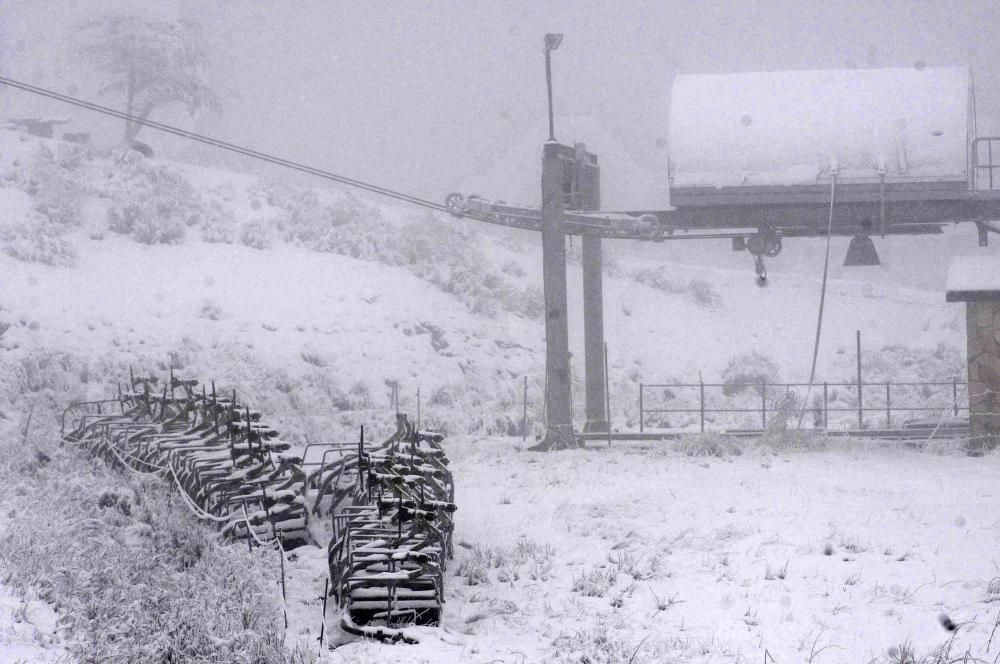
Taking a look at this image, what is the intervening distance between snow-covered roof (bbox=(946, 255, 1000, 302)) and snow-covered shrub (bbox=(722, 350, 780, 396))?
40.2ft

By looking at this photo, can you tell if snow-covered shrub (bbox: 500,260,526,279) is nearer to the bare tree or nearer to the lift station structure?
the bare tree

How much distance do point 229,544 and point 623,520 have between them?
4997 mm

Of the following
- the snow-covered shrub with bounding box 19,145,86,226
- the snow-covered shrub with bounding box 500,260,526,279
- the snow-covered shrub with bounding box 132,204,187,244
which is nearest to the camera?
the snow-covered shrub with bounding box 19,145,86,226

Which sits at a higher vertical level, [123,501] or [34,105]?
[34,105]

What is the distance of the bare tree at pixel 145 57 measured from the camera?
40.9m

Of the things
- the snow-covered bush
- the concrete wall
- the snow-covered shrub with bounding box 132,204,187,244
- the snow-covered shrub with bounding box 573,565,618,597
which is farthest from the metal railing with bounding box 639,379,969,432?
the snow-covered shrub with bounding box 573,565,618,597

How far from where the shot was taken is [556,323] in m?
19.0

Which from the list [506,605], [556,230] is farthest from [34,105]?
[506,605]

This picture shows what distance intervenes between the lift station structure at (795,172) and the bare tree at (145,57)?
2712 centimetres

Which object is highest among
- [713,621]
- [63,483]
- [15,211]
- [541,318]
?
[15,211]

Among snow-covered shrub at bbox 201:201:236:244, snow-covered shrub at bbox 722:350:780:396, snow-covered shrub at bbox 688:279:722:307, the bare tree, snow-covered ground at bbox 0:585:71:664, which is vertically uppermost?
the bare tree

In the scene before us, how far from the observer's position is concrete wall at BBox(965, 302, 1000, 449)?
1761 cm

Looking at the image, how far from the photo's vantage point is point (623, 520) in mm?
12438

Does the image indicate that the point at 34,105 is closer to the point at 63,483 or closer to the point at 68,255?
the point at 68,255
